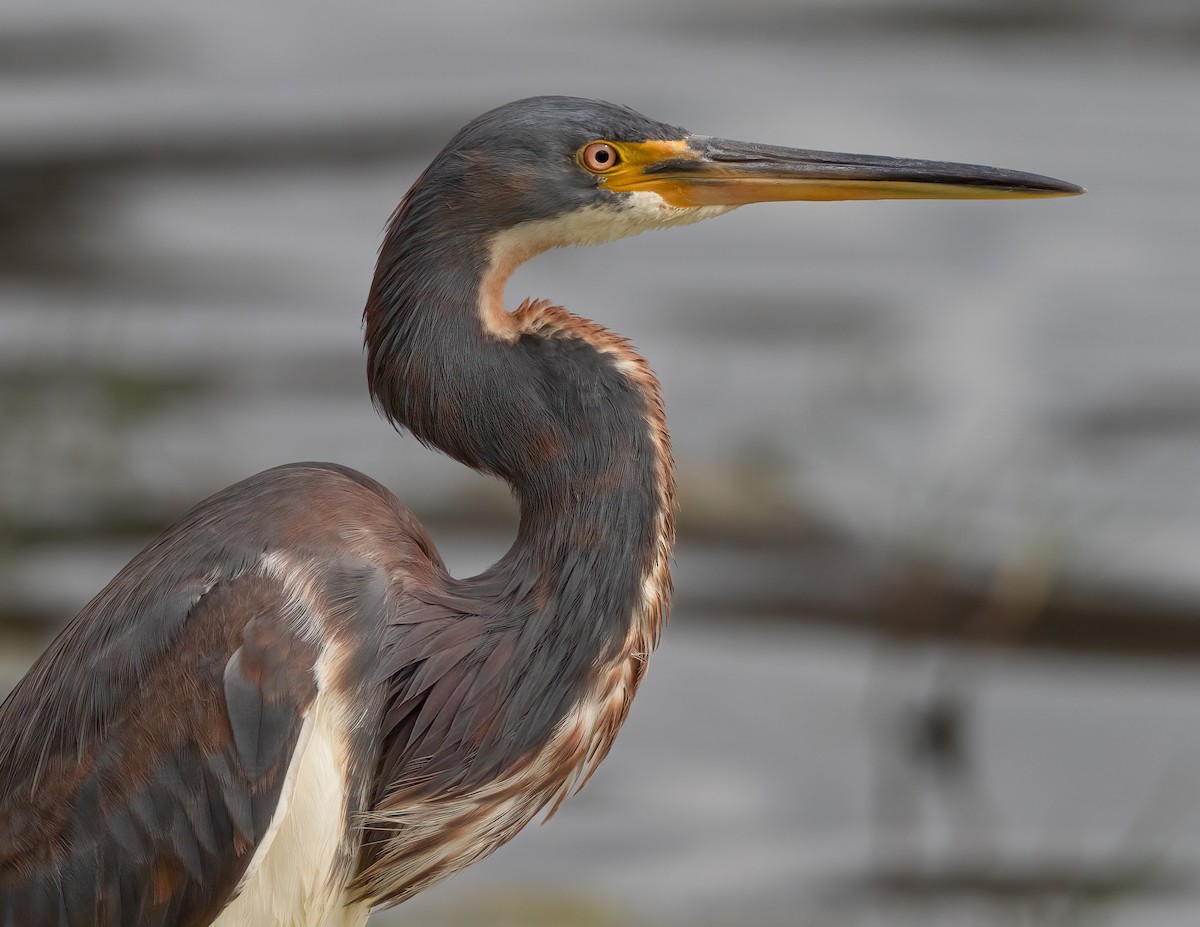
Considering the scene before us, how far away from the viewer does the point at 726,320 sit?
33.0 ft

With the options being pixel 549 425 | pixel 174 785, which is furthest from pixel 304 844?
pixel 549 425

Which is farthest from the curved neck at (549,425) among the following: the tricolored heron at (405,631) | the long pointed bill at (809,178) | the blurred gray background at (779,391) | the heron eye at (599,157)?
the blurred gray background at (779,391)

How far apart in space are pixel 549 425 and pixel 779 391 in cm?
601

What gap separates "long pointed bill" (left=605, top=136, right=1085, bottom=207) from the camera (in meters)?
3.68

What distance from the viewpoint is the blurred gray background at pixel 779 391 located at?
25.1 ft

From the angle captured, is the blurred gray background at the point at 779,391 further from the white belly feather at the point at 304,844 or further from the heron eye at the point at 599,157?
the heron eye at the point at 599,157

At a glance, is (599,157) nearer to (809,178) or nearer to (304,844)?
(809,178)

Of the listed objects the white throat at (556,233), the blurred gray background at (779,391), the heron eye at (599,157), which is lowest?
the blurred gray background at (779,391)

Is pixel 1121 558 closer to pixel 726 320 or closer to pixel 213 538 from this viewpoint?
pixel 726 320

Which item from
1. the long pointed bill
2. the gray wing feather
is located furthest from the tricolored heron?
the long pointed bill

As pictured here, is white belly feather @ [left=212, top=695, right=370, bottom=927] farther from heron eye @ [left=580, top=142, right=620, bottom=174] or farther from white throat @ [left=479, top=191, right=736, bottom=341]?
heron eye @ [left=580, top=142, right=620, bottom=174]

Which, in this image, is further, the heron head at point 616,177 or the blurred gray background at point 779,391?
the blurred gray background at point 779,391

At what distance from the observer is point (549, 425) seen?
3463mm

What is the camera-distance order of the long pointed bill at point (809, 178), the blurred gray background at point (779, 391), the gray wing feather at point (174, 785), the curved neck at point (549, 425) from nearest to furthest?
the gray wing feather at point (174, 785) < the curved neck at point (549, 425) < the long pointed bill at point (809, 178) < the blurred gray background at point (779, 391)
